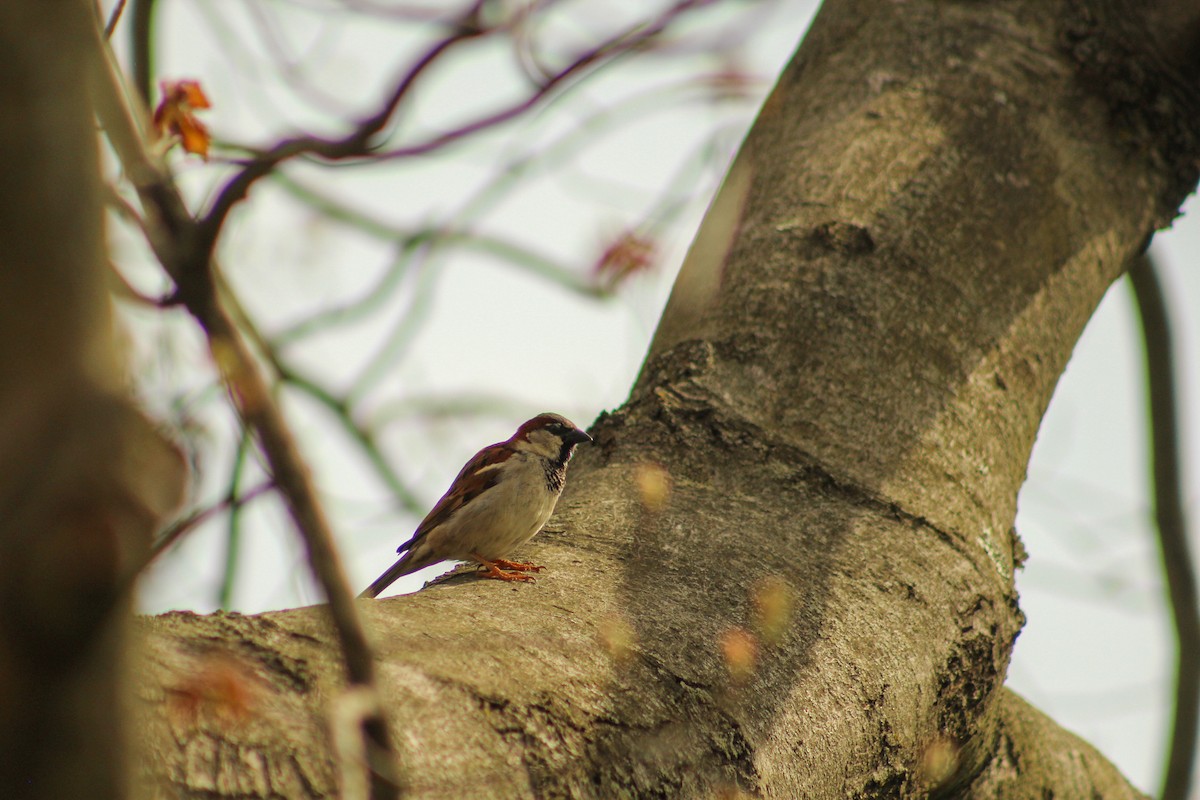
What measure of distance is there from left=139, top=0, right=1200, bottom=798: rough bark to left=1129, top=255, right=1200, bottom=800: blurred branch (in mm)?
773

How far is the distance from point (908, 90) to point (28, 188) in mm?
2773

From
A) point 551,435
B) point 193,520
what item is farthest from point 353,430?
point 193,520

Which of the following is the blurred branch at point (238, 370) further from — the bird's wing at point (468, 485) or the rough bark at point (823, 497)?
the bird's wing at point (468, 485)

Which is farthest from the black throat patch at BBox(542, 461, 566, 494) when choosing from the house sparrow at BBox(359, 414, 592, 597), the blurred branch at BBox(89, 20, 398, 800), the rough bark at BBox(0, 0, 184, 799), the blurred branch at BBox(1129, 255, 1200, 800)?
the rough bark at BBox(0, 0, 184, 799)

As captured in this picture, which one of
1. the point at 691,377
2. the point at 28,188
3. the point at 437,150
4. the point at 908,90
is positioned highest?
the point at 908,90

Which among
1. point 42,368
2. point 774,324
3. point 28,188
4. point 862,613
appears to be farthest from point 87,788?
point 774,324

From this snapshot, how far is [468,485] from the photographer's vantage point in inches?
155

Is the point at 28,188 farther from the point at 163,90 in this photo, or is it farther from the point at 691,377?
the point at 163,90

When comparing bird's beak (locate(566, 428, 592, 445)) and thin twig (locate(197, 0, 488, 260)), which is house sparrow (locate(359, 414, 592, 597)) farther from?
thin twig (locate(197, 0, 488, 260))

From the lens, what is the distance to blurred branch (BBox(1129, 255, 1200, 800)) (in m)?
3.74

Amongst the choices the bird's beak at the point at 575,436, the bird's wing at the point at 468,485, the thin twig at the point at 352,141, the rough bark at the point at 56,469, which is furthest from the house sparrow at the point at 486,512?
the rough bark at the point at 56,469

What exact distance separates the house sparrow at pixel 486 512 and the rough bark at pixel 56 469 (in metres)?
2.57

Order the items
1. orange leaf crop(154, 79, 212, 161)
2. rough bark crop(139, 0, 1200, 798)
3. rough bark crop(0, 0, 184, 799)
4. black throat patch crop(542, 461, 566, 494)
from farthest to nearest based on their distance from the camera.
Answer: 1. black throat patch crop(542, 461, 566, 494)
2. orange leaf crop(154, 79, 212, 161)
3. rough bark crop(139, 0, 1200, 798)
4. rough bark crop(0, 0, 184, 799)

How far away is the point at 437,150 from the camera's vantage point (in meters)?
1.55
